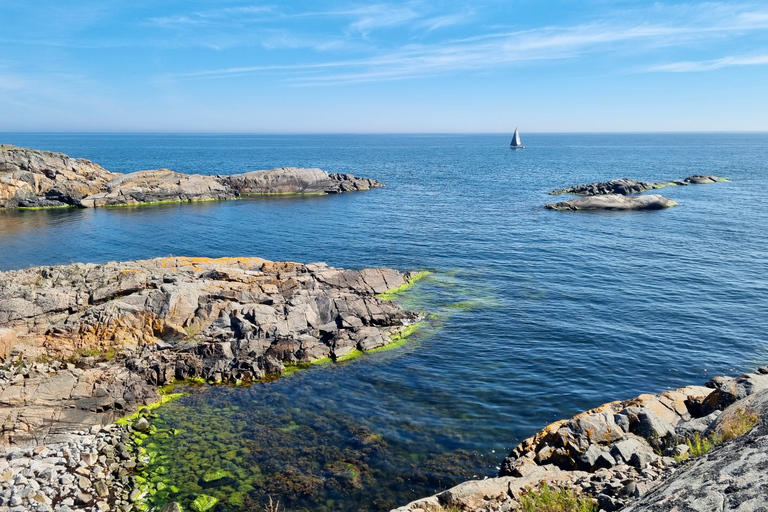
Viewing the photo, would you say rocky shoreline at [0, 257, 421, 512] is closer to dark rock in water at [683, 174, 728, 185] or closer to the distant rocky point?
Answer: the distant rocky point

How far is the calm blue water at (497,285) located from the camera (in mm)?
26250

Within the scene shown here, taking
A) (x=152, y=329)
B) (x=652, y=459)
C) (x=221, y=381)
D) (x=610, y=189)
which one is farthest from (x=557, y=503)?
(x=610, y=189)

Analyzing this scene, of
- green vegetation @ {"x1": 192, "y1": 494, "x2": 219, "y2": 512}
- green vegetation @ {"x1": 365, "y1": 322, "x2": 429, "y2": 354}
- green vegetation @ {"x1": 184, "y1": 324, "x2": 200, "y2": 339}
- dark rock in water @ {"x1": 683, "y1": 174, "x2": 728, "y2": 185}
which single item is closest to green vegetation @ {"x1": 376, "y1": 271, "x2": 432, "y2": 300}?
green vegetation @ {"x1": 365, "y1": 322, "x2": 429, "y2": 354}

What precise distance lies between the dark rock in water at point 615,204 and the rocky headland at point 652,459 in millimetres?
64034

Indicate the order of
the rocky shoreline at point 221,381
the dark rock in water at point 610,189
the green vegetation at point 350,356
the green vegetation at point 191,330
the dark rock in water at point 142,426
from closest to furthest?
the rocky shoreline at point 221,381 → the dark rock in water at point 142,426 → the green vegetation at point 350,356 → the green vegetation at point 191,330 → the dark rock in water at point 610,189

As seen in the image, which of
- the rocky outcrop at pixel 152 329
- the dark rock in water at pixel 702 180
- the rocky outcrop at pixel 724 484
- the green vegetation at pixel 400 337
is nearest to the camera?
the rocky outcrop at pixel 724 484

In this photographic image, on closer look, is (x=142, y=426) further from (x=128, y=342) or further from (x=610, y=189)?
(x=610, y=189)

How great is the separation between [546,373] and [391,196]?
74211 millimetres

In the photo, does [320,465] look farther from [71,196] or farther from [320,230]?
[71,196]

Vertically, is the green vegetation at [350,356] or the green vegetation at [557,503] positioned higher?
the green vegetation at [557,503]

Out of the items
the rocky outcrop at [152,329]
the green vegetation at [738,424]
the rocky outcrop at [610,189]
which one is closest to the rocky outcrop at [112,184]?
the rocky outcrop at [610,189]

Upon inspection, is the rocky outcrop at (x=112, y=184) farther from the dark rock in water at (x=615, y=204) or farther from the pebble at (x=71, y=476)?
the pebble at (x=71, y=476)

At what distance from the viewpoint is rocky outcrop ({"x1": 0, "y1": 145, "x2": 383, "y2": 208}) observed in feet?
280

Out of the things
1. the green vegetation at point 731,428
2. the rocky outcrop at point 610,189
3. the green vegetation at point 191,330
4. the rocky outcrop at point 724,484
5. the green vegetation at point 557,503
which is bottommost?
the green vegetation at point 191,330
